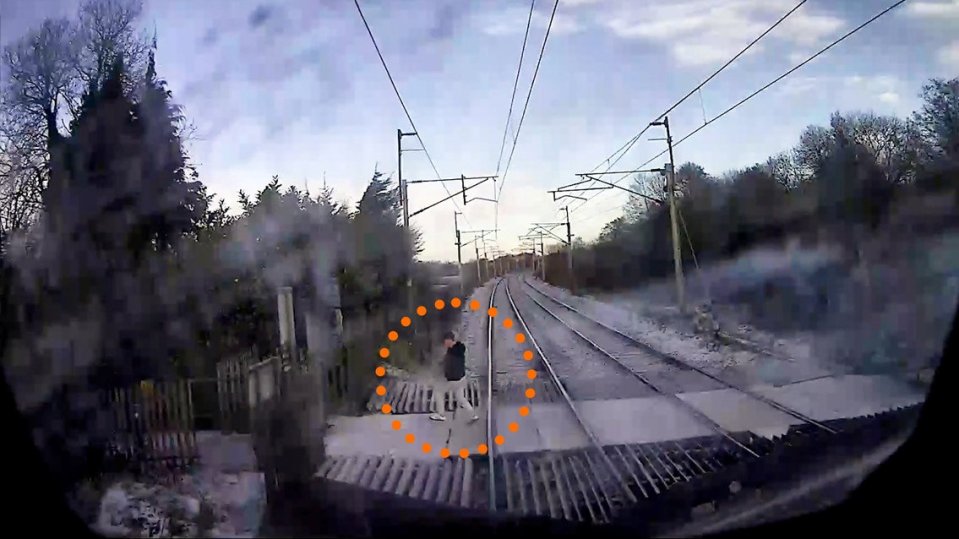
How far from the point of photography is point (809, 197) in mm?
10625

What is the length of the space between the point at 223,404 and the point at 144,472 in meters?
0.63

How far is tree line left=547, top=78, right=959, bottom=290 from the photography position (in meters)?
7.05

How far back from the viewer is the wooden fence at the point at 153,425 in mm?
4023

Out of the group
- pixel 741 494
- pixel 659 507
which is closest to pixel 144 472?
pixel 659 507

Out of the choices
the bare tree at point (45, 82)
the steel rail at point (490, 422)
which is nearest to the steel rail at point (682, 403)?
the steel rail at point (490, 422)

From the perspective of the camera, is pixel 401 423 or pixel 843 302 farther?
pixel 843 302

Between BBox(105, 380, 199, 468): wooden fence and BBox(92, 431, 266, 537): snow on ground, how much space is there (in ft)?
0.39

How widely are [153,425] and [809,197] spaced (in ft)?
30.0

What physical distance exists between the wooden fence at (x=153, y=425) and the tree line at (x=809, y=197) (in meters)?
5.58

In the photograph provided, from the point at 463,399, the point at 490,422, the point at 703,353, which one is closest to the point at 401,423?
the point at 490,422

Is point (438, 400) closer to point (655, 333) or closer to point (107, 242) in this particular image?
point (107, 242)

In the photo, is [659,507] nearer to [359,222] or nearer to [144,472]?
[144,472]

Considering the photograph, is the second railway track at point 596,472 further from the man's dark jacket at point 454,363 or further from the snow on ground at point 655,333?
the snow on ground at point 655,333

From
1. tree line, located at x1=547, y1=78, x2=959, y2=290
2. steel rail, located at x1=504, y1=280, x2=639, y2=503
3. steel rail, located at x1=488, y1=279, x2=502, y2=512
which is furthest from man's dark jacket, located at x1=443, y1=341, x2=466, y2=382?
tree line, located at x1=547, y1=78, x2=959, y2=290
